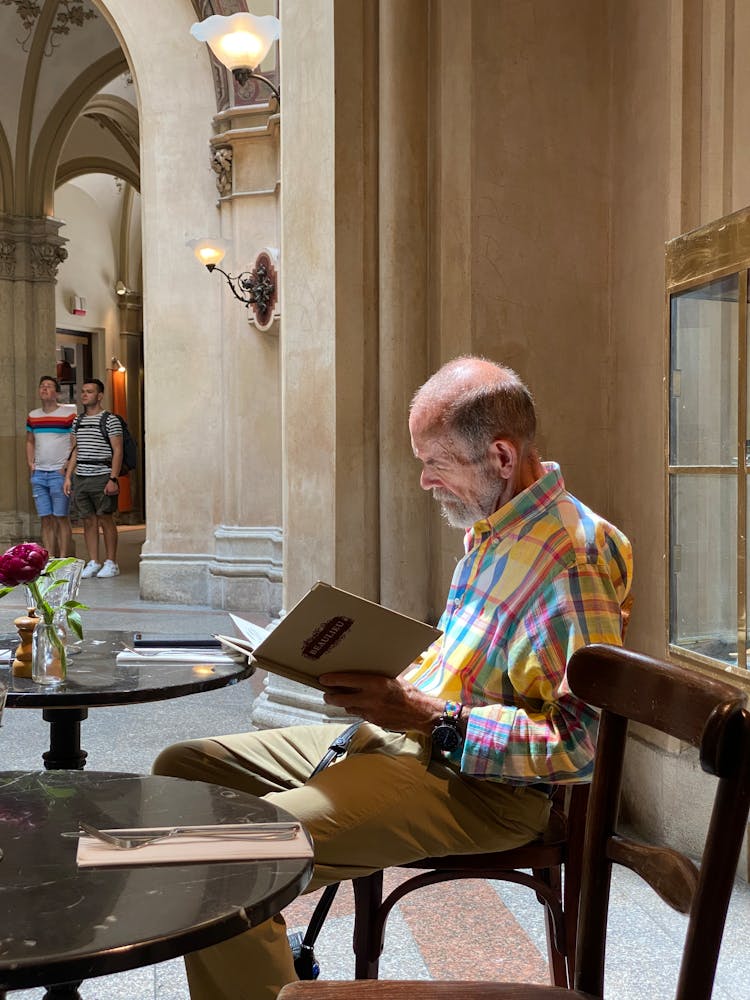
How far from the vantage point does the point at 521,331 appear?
381 cm

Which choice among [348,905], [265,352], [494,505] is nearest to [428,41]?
[494,505]

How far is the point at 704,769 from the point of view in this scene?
120 centimetres

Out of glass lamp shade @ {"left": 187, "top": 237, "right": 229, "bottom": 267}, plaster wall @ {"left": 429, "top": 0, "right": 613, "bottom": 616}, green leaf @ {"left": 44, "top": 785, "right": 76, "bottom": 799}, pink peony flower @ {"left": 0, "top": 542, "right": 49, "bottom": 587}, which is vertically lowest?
green leaf @ {"left": 44, "top": 785, "right": 76, "bottom": 799}

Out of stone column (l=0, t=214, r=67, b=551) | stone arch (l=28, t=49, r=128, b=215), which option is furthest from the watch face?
stone arch (l=28, t=49, r=128, b=215)

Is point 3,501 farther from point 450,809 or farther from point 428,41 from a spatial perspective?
point 450,809

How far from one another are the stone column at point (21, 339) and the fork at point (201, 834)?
13301mm

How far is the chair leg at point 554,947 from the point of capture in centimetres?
218

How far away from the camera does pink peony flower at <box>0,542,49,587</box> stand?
251 centimetres

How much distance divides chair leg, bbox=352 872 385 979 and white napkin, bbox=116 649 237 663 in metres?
0.87

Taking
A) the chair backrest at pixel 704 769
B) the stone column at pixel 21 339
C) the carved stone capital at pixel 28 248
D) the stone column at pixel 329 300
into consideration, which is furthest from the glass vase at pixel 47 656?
the carved stone capital at pixel 28 248

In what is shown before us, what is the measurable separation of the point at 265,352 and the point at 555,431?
5.24 meters

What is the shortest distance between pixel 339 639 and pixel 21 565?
0.89 meters

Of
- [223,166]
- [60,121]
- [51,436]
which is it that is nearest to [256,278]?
[223,166]

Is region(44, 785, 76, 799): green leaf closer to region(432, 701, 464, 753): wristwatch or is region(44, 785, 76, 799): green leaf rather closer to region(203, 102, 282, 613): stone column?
region(432, 701, 464, 753): wristwatch
